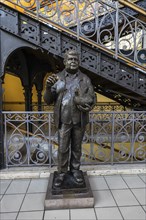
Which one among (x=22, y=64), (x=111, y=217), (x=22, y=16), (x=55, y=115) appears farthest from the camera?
(x=22, y=64)

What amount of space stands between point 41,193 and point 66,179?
0.45 meters

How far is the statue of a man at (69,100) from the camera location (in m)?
Result: 2.03

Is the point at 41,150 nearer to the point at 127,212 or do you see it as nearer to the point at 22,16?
the point at 127,212

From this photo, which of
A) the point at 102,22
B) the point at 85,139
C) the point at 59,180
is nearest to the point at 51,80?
the point at 59,180

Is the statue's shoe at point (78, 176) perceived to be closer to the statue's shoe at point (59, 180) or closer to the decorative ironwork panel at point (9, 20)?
the statue's shoe at point (59, 180)

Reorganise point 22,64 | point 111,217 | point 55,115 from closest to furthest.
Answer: point 111,217 → point 55,115 → point 22,64

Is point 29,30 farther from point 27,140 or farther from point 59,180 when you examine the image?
point 59,180

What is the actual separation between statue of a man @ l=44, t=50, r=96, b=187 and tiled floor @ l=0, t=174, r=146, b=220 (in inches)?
13.0

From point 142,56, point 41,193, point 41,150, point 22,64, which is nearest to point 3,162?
point 41,150

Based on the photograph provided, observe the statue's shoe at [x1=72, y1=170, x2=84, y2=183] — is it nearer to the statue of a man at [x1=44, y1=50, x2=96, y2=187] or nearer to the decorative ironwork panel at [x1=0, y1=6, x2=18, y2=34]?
the statue of a man at [x1=44, y1=50, x2=96, y2=187]

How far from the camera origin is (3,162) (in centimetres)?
304

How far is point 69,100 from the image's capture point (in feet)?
6.84

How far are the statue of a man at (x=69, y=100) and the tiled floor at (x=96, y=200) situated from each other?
331 mm

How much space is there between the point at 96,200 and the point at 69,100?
1232 millimetres
